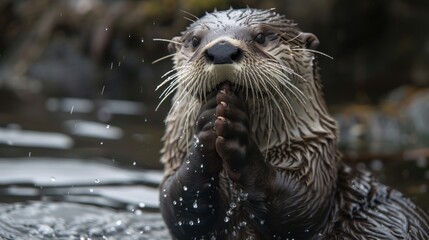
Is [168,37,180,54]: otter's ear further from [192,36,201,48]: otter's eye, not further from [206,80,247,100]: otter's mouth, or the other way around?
[206,80,247,100]: otter's mouth

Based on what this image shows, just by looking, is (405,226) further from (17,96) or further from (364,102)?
(17,96)

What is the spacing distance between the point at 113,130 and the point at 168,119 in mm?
4050

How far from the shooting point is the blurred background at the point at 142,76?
23.2 ft

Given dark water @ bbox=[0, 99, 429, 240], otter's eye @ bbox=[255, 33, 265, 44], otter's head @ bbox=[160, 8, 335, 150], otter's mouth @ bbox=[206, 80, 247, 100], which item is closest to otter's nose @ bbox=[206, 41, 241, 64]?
otter's head @ bbox=[160, 8, 335, 150]

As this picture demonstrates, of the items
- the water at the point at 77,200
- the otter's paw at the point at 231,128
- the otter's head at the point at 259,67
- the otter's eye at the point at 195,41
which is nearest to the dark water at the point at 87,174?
the water at the point at 77,200

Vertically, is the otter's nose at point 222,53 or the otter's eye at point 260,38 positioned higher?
the otter's nose at point 222,53

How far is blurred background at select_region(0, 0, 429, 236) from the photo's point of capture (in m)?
7.07

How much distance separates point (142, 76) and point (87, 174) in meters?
4.02

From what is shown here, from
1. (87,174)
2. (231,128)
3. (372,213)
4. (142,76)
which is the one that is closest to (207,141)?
(231,128)

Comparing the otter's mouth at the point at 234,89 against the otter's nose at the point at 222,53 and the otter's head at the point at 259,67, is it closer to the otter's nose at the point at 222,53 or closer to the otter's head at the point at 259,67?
the otter's head at the point at 259,67

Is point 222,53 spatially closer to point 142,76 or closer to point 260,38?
point 260,38

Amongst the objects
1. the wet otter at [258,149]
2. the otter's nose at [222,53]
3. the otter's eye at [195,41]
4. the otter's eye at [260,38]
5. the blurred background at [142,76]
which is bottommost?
the blurred background at [142,76]

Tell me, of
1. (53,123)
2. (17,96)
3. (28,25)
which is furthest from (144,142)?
(28,25)

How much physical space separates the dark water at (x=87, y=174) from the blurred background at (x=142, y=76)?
24mm
